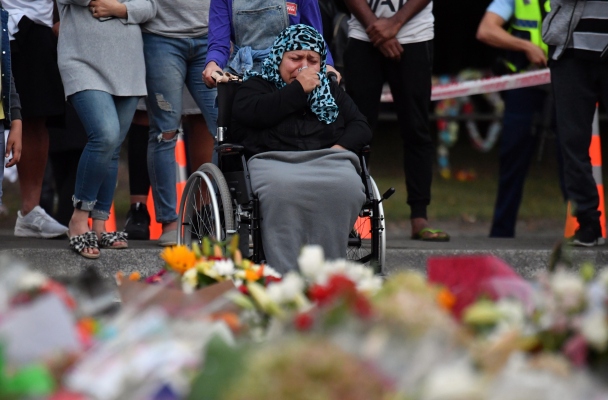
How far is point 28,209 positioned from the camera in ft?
19.2

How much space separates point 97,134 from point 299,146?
1.02m

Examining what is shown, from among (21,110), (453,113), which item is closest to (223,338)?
(21,110)

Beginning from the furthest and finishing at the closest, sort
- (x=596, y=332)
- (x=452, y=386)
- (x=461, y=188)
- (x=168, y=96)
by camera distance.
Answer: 1. (x=461, y=188)
2. (x=168, y=96)
3. (x=596, y=332)
4. (x=452, y=386)

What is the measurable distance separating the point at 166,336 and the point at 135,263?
3785mm

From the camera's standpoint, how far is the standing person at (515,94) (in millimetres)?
7059

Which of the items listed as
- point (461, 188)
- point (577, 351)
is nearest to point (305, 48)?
point (577, 351)

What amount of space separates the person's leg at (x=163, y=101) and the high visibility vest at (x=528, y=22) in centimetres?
264

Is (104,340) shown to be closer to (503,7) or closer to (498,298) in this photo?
(498,298)

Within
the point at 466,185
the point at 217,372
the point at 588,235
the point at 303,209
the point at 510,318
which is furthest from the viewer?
the point at 466,185

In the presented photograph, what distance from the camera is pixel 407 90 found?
609 cm

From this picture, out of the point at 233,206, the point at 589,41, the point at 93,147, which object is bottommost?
the point at 233,206

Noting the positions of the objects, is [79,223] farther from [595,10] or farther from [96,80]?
[595,10]

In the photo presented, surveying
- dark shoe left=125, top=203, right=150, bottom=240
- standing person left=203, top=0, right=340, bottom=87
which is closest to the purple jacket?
standing person left=203, top=0, right=340, bottom=87

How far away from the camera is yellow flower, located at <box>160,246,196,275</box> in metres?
2.58
